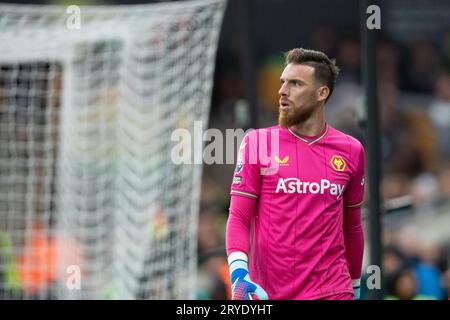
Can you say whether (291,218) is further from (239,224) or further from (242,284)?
(242,284)

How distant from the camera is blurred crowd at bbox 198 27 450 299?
29.1ft

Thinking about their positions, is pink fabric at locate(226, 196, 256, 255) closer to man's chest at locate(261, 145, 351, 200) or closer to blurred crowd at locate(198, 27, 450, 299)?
man's chest at locate(261, 145, 351, 200)

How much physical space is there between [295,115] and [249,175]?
307 millimetres

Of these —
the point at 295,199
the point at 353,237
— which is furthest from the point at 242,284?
the point at 353,237

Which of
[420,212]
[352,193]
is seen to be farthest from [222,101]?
[352,193]

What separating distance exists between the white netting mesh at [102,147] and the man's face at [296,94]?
11.7 ft

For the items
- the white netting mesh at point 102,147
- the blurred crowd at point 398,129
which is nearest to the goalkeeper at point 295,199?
the white netting mesh at point 102,147

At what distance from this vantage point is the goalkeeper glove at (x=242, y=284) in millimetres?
3764

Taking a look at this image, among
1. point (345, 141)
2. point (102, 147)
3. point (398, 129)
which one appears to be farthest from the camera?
point (398, 129)

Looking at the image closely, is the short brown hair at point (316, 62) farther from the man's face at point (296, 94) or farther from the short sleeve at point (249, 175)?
the short sleeve at point (249, 175)

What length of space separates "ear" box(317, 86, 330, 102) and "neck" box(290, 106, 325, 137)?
4 centimetres

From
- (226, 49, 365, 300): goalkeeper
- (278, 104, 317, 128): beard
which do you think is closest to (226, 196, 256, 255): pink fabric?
(226, 49, 365, 300): goalkeeper

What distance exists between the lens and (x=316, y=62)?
411 centimetres
